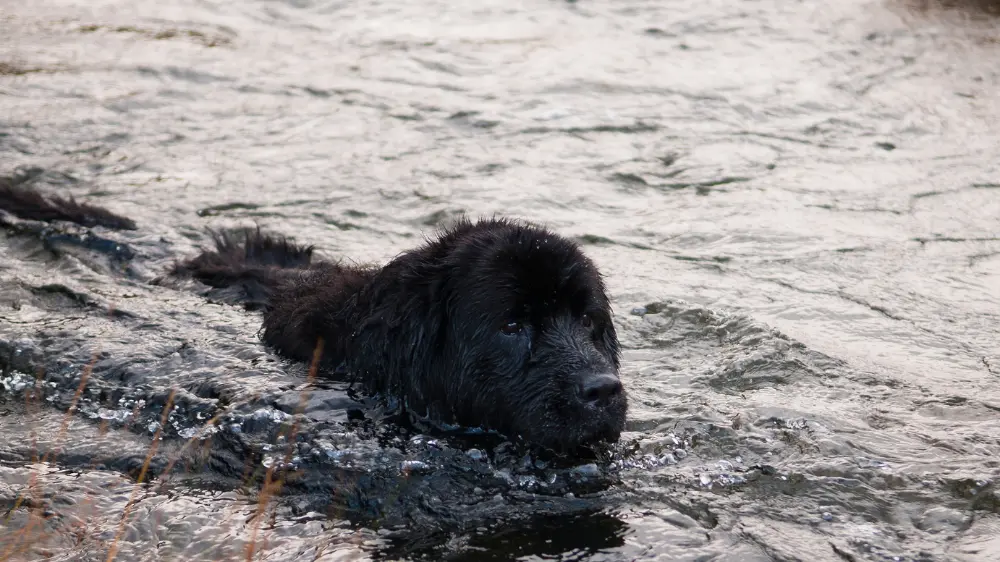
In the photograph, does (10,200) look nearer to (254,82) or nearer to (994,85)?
(254,82)

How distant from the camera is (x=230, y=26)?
41.4ft

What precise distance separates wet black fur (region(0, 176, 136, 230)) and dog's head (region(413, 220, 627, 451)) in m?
3.25

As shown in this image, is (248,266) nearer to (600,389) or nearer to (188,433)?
(188,433)

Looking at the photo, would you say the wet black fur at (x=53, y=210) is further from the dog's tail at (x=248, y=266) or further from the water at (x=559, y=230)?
the dog's tail at (x=248, y=266)

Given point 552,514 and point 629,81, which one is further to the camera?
point 629,81

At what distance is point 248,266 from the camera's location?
6590mm

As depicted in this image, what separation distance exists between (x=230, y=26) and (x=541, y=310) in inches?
349

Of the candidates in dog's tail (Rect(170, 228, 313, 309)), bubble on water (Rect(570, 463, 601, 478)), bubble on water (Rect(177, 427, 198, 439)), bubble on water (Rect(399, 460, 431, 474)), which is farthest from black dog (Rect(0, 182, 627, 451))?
dog's tail (Rect(170, 228, 313, 309))

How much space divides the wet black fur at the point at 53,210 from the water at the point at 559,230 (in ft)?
0.55

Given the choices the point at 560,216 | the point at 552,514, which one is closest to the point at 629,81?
the point at 560,216

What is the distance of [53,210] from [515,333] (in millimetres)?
3868

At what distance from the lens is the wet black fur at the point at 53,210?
7.32 m

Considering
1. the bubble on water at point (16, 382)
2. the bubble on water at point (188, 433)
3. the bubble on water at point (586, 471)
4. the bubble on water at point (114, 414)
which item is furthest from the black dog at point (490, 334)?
the bubble on water at point (16, 382)

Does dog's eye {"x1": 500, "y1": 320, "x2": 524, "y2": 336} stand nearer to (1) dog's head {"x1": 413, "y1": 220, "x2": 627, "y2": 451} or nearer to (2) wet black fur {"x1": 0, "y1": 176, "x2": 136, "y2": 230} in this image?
(1) dog's head {"x1": 413, "y1": 220, "x2": 627, "y2": 451}
